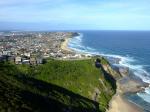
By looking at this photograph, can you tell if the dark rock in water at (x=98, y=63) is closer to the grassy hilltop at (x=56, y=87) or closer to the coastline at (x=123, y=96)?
the grassy hilltop at (x=56, y=87)

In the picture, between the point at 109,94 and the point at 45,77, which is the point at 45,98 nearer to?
the point at 45,77

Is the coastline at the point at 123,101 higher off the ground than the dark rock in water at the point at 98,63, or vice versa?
the dark rock in water at the point at 98,63

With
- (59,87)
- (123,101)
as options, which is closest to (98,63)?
(123,101)

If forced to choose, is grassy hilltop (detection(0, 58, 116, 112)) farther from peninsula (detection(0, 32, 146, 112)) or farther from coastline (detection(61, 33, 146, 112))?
coastline (detection(61, 33, 146, 112))

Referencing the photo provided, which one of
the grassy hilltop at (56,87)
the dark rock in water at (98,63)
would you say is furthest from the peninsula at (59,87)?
the dark rock in water at (98,63)

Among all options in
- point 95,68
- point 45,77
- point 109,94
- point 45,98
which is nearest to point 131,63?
point 95,68

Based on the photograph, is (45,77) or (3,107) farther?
(45,77)
